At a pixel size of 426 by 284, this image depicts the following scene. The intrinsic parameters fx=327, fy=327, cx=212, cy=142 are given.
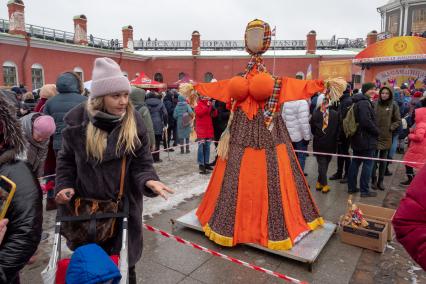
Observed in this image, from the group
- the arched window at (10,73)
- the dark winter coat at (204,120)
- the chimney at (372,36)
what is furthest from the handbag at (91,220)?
the chimney at (372,36)

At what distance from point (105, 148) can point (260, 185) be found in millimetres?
1905

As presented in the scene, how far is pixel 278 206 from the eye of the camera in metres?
3.49

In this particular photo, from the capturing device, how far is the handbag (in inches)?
82.7

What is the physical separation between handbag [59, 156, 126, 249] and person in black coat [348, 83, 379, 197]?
460 centimetres

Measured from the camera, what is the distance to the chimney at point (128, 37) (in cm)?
3009

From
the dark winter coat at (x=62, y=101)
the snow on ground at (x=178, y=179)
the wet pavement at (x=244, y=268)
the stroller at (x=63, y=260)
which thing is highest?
the dark winter coat at (x=62, y=101)

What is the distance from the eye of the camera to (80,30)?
2389 centimetres

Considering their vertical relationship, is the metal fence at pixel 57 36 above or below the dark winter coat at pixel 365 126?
above

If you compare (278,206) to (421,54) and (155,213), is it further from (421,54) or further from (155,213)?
(421,54)

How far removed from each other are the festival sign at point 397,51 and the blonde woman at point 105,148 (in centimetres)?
Result: 1764

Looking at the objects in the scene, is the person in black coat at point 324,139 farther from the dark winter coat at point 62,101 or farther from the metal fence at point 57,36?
the metal fence at point 57,36

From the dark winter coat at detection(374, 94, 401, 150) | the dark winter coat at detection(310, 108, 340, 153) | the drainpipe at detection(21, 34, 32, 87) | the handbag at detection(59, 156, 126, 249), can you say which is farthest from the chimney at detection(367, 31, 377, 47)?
the handbag at detection(59, 156, 126, 249)

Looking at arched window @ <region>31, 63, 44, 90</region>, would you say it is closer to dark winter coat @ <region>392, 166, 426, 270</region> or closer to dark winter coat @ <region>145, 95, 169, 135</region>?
dark winter coat @ <region>145, 95, 169, 135</region>

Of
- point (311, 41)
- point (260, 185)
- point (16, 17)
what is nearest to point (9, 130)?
point (260, 185)
